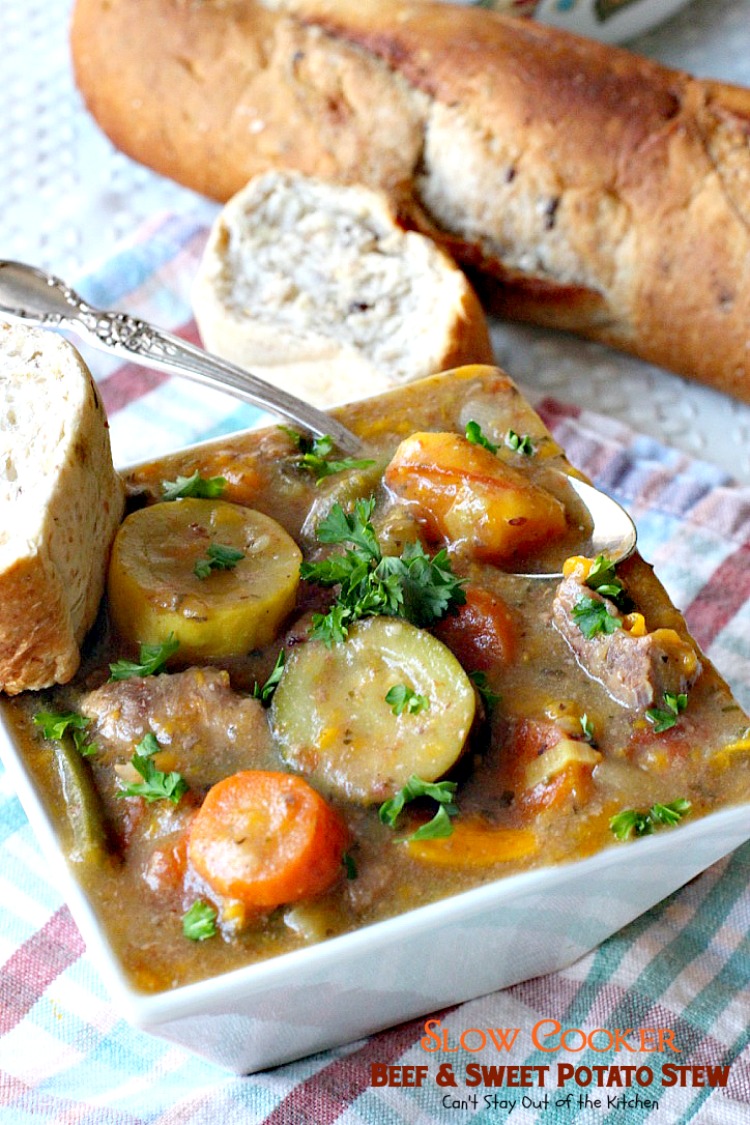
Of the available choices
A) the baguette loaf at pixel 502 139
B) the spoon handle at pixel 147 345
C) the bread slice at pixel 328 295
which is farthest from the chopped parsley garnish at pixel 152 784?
the baguette loaf at pixel 502 139

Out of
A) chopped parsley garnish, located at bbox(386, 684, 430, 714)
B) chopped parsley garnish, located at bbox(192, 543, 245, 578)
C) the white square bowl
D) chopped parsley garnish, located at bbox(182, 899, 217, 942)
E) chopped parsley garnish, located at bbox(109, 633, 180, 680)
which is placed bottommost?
the white square bowl

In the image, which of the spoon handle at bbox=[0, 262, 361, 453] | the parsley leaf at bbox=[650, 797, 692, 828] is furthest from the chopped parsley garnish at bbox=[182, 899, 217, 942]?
the spoon handle at bbox=[0, 262, 361, 453]

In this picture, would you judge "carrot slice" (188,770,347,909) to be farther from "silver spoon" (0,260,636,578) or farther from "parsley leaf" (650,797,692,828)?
"silver spoon" (0,260,636,578)

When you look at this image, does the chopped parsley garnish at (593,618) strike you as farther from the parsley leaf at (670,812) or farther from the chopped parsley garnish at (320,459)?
the chopped parsley garnish at (320,459)

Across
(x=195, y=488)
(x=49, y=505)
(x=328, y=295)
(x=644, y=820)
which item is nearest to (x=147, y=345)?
(x=195, y=488)

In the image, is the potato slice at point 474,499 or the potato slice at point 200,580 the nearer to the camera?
the potato slice at point 200,580

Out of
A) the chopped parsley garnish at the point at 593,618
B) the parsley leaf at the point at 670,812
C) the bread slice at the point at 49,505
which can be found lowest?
the parsley leaf at the point at 670,812
